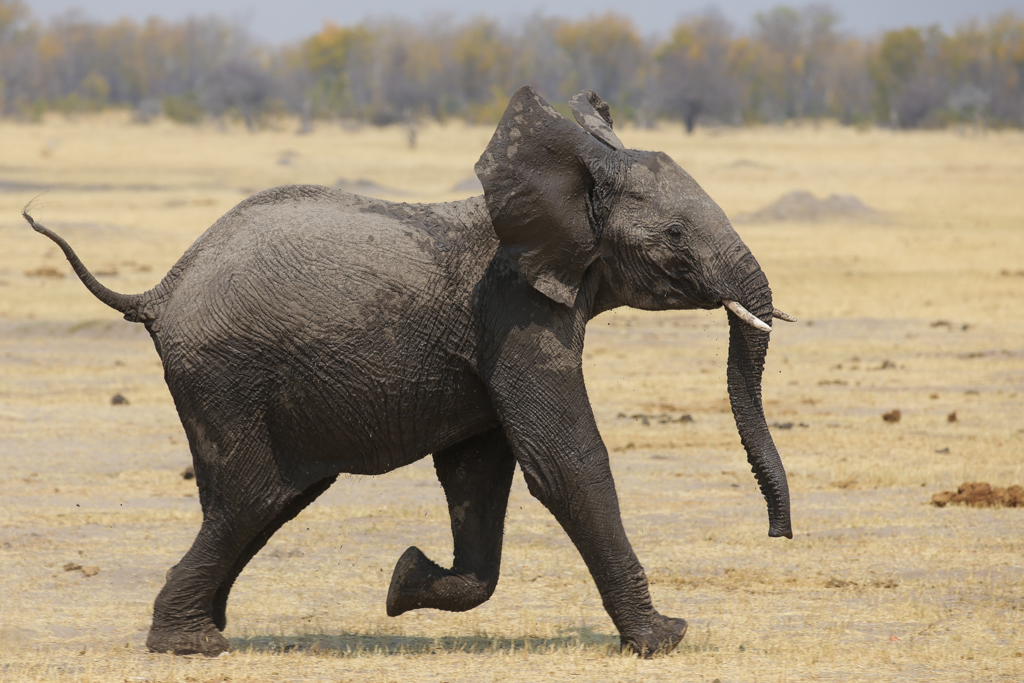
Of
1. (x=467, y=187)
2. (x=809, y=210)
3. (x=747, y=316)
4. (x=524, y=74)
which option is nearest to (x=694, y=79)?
(x=524, y=74)

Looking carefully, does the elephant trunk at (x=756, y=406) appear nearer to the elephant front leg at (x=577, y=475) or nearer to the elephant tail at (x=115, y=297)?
the elephant front leg at (x=577, y=475)

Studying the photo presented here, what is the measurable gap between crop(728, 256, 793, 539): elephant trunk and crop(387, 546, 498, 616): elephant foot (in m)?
1.47

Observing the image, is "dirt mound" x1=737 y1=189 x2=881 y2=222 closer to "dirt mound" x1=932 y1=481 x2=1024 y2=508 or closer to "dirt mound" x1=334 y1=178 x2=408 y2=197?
"dirt mound" x1=334 y1=178 x2=408 y2=197

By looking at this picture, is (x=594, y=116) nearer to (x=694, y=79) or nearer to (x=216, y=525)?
(x=216, y=525)

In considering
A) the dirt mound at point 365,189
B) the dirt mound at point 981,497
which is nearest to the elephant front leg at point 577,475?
the dirt mound at point 981,497

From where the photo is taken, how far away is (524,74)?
111 m

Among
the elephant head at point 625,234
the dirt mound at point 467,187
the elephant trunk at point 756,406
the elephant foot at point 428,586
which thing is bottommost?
the dirt mound at point 467,187

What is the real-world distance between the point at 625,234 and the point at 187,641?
2.74 m

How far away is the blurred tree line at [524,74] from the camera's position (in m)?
87.7

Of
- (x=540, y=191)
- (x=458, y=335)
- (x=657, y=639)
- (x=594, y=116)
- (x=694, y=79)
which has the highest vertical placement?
(x=694, y=79)

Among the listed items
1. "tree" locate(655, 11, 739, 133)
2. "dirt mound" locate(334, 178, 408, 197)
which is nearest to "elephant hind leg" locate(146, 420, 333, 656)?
"dirt mound" locate(334, 178, 408, 197)

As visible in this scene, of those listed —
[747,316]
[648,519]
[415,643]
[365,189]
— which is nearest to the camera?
[747,316]

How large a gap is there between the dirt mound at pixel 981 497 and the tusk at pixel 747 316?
4508 mm

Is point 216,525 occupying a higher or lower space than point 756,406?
lower
